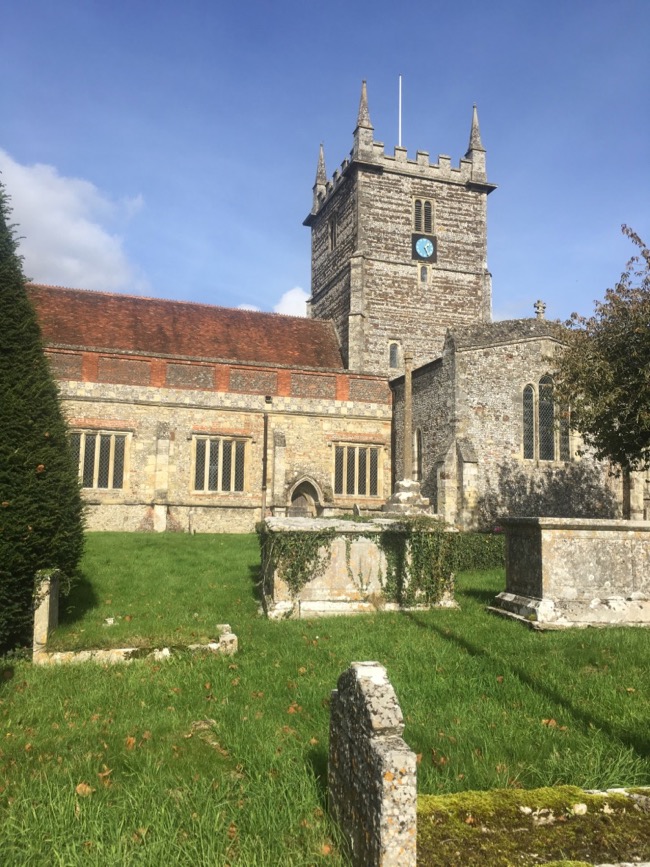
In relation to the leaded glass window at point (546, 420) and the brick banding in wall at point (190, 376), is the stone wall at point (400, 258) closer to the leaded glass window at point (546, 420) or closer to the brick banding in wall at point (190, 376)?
the brick banding in wall at point (190, 376)

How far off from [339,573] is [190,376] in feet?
47.6

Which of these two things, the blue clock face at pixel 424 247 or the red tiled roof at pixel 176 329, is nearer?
the red tiled roof at pixel 176 329

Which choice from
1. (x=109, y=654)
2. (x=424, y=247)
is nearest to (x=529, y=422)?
(x=424, y=247)

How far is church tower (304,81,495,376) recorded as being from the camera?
2873cm

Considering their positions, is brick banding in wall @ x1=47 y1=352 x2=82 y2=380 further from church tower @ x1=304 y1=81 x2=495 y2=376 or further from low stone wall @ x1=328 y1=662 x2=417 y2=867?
low stone wall @ x1=328 y1=662 x2=417 y2=867

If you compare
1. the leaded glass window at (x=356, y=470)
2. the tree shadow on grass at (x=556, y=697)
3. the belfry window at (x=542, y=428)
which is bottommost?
the tree shadow on grass at (x=556, y=697)

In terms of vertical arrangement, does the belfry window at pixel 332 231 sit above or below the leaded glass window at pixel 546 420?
above

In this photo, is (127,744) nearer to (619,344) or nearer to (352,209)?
(619,344)

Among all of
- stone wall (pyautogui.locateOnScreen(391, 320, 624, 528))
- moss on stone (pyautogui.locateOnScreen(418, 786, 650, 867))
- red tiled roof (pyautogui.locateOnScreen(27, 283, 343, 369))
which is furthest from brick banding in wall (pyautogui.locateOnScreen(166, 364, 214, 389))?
moss on stone (pyautogui.locateOnScreen(418, 786, 650, 867))

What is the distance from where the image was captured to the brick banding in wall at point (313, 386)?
23.8 meters

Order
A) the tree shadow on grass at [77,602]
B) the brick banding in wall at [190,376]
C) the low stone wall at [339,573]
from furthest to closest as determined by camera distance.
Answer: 1. the brick banding in wall at [190,376]
2. the low stone wall at [339,573]
3. the tree shadow on grass at [77,602]

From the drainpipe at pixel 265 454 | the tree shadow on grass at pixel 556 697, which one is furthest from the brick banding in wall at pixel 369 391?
the tree shadow on grass at pixel 556 697

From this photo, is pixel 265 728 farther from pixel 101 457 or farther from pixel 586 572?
pixel 101 457

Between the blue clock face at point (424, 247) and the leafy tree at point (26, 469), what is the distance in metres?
24.2
